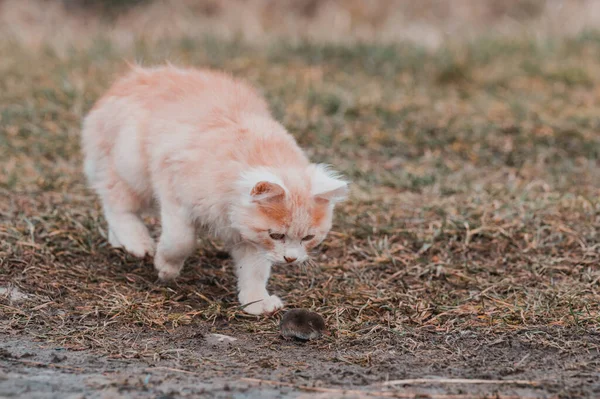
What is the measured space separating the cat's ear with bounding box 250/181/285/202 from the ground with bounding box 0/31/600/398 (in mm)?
648

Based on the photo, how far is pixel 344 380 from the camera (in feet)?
10.4

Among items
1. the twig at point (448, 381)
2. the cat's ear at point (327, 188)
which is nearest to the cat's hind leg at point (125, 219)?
the cat's ear at point (327, 188)

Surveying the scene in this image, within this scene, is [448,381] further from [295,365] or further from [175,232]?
[175,232]

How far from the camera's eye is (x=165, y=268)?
429 cm

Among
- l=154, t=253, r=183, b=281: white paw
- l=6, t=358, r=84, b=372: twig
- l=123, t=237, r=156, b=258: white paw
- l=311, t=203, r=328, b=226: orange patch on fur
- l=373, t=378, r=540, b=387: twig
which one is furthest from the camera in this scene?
l=123, t=237, r=156, b=258: white paw

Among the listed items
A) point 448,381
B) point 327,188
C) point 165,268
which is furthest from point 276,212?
point 448,381

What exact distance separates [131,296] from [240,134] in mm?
970

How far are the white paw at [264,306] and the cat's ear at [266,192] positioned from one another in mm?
662

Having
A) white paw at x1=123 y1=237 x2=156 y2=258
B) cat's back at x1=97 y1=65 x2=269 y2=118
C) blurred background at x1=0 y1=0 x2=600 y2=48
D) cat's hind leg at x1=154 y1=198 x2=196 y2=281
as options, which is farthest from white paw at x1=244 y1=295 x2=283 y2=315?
blurred background at x1=0 y1=0 x2=600 y2=48

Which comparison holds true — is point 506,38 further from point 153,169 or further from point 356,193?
point 153,169

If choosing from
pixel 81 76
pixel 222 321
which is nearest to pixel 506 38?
pixel 81 76

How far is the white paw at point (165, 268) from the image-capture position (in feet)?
14.0

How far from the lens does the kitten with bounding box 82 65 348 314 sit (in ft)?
12.4

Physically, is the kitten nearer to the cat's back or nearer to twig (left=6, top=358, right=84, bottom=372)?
the cat's back
